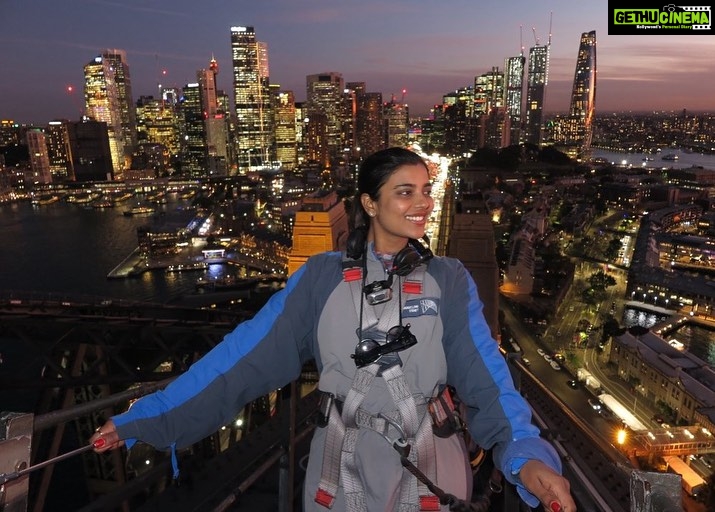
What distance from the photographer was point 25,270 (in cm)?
2033

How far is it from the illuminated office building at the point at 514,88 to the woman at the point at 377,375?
7955cm

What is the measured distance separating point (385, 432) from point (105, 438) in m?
0.45

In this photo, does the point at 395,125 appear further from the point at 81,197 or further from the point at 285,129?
the point at 81,197

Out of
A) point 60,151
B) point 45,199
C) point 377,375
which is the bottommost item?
point 45,199

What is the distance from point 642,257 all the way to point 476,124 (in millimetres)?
48146

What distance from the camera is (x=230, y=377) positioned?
0.84 metres

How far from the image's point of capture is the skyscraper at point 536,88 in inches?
2940

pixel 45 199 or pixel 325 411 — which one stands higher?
pixel 325 411

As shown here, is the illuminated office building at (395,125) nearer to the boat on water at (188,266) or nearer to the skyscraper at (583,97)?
the skyscraper at (583,97)

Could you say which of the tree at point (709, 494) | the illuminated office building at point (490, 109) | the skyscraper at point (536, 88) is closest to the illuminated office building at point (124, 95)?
the illuminated office building at point (490, 109)

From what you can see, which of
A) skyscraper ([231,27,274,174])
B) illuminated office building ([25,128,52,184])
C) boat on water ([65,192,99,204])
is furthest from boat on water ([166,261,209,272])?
skyscraper ([231,27,274,174])

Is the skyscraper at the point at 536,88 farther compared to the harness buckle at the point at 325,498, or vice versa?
the skyscraper at the point at 536,88

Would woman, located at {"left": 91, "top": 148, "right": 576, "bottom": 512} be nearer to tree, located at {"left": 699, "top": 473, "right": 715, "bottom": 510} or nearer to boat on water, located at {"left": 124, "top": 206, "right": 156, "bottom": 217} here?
tree, located at {"left": 699, "top": 473, "right": 715, "bottom": 510}

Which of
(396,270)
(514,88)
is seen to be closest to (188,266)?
(396,270)
